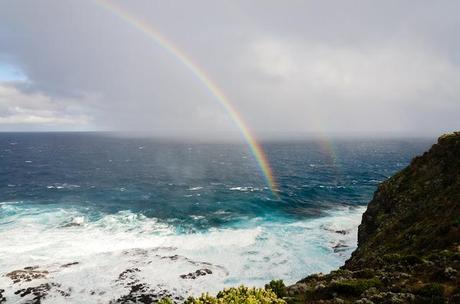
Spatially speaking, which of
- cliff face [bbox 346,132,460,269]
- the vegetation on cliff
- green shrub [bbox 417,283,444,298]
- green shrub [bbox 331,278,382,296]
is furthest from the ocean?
green shrub [bbox 417,283,444,298]

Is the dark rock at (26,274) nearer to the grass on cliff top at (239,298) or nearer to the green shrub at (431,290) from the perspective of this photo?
the grass on cliff top at (239,298)

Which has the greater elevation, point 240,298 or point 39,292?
point 240,298

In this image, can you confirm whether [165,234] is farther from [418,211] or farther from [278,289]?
[278,289]

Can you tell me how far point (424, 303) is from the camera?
60.2ft

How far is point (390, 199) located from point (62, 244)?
1963 inches

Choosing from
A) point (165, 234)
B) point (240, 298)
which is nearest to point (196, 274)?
point (165, 234)

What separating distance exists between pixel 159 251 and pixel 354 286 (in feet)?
123

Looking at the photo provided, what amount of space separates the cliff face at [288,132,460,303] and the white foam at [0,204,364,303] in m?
11.8

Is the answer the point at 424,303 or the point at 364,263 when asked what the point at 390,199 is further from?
the point at 424,303

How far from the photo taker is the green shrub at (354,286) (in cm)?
2210

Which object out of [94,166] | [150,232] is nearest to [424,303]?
[150,232]

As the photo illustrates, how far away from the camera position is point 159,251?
54344mm

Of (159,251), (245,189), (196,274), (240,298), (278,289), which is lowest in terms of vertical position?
(196,274)

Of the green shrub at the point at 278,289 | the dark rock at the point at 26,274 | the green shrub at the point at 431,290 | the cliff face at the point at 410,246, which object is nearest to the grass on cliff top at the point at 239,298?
the green shrub at the point at 278,289
